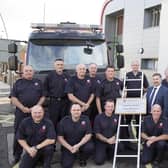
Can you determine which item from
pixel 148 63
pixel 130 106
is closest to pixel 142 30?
pixel 148 63

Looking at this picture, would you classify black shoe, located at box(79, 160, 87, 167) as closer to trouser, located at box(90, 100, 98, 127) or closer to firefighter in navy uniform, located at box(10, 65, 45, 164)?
trouser, located at box(90, 100, 98, 127)

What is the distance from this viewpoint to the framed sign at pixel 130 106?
7.61m

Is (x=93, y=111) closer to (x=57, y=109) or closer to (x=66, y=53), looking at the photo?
(x=57, y=109)

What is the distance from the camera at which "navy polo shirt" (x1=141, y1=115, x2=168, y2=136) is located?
7.25 m

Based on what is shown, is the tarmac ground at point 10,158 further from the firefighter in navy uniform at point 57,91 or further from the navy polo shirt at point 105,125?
the firefighter in navy uniform at point 57,91

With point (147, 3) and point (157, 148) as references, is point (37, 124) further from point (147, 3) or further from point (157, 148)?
point (147, 3)

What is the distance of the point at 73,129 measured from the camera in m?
7.10

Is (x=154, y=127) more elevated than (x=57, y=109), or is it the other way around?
(x=57, y=109)

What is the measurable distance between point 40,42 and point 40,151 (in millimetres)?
3222

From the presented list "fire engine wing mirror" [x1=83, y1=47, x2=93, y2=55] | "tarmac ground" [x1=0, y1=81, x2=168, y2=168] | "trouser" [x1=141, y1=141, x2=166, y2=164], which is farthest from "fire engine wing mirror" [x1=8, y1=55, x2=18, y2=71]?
"trouser" [x1=141, y1=141, x2=166, y2=164]

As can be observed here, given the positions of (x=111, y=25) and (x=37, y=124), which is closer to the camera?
(x=37, y=124)

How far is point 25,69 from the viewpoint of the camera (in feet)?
24.3

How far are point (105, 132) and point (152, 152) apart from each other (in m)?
0.93

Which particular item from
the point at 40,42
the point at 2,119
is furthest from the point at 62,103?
the point at 2,119
